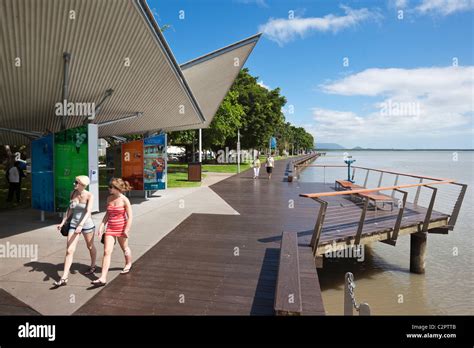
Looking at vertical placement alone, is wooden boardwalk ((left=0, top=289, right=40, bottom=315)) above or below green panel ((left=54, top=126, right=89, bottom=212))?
below

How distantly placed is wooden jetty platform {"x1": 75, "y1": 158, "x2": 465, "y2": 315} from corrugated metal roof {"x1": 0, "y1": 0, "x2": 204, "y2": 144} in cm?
494

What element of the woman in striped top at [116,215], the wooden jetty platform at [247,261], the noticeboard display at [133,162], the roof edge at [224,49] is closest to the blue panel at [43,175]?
the wooden jetty platform at [247,261]

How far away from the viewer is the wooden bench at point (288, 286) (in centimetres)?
373

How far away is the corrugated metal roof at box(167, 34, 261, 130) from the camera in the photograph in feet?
58.1

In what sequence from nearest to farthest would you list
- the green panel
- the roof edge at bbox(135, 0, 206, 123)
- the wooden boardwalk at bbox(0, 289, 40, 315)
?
the wooden boardwalk at bbox(0, 289, 40, 315) < the roof edge at bbox(135, 0, 206, 123) < the green panel

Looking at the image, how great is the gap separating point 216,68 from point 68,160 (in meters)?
11.4

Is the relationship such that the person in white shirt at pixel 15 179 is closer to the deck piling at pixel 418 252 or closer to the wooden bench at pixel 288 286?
the wooden bench at pixel 288 286

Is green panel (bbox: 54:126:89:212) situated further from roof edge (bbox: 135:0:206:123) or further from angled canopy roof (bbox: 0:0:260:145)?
roof edge (bbox: 135:0:206:123)

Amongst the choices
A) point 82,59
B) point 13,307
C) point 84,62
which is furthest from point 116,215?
point 84,62

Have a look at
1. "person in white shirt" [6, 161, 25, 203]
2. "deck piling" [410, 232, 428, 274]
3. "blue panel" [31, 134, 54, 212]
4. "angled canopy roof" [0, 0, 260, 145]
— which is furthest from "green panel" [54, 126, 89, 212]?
"deck piling" [410, 232, 428, 274]
